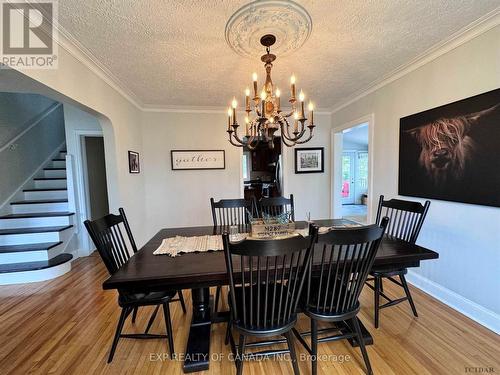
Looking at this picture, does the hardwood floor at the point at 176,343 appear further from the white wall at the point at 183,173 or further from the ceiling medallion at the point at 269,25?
the ceiling medallion at the point at 269,25

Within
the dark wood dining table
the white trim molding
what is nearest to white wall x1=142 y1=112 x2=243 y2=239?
the white trim molding

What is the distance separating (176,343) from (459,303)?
98.8 inches

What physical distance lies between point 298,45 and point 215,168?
8.09ft

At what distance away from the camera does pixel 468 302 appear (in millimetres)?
2033

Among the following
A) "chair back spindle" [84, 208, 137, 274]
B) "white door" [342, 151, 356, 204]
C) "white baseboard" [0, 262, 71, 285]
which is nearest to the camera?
"chair back spindle" [84, 208, 137, 274]

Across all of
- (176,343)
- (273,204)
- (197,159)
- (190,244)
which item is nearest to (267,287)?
(190,244)

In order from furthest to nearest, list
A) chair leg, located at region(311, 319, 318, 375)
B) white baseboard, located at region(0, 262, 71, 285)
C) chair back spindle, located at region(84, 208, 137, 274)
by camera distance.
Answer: white baseboard, located at region(0, 262, 71, 285) → chair back spindle, located at region(84, 208, 137, 274) → chair leg, located at region(311, 319, 318, 375)

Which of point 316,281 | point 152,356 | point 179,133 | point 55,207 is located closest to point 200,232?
point 152,356

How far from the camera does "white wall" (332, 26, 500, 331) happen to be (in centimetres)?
184

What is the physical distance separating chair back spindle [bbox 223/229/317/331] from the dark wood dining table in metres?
0.17

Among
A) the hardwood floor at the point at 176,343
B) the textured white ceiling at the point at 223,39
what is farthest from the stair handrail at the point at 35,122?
the hardwood floor at the point at 176,343

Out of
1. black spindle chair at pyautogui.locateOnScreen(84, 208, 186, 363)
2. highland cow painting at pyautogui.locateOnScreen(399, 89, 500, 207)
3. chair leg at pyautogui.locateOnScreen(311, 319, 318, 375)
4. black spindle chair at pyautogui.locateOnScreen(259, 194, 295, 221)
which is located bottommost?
chair leg at pyautogui.locateOnScreen(311, 319, 318, 375)

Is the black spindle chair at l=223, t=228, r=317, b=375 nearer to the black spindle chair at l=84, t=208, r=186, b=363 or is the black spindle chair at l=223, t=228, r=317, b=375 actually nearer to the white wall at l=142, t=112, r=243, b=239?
the black spindle chair at l=84, t=208, r=186, b=363

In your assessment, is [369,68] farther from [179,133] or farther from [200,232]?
[179,133]
